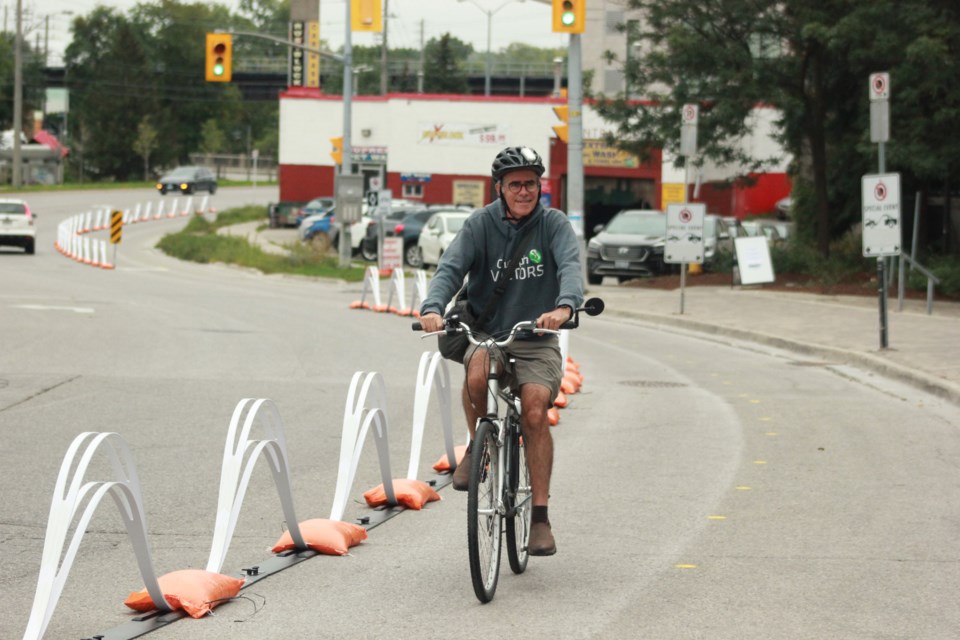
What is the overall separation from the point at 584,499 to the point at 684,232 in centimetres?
1542

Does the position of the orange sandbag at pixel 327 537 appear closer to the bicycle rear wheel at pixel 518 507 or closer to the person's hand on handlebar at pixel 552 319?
the bicycle rear wheel at pixel 518 507

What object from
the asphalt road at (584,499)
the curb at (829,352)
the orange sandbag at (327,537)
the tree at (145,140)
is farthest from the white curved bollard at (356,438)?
the tree at (145,140)

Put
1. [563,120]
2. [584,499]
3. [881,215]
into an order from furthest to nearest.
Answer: [563,120]
[881,215]
[584,499]

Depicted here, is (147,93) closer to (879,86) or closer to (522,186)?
(879,86)

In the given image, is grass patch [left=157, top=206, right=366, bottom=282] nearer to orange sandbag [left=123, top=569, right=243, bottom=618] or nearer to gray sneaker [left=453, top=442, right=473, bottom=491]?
gray sneaker [left=453, top=442, right=473, bottom=491]

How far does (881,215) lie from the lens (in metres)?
17.6

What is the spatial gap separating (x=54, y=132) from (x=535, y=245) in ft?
441

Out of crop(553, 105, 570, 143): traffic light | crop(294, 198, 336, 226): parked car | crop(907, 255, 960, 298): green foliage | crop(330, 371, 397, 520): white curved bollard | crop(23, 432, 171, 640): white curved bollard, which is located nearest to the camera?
crop(23, 432, 171, 640): white curved bollard

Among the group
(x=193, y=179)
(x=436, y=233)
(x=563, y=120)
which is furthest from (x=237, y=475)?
(x=193, y=179)

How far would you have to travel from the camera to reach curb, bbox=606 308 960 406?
14.6 metres

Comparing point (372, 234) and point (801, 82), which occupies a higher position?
point (801, 82)

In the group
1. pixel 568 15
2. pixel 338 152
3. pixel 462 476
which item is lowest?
pixel 462 476

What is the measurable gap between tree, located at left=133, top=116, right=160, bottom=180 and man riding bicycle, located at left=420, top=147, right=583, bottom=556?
96175 mm

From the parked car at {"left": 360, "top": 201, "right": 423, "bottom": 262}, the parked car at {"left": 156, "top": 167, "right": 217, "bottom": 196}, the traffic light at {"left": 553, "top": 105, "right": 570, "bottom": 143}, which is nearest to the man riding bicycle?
the traffic light at {"left": 553, "top": 105, "right": 570, "bottom": 143}
